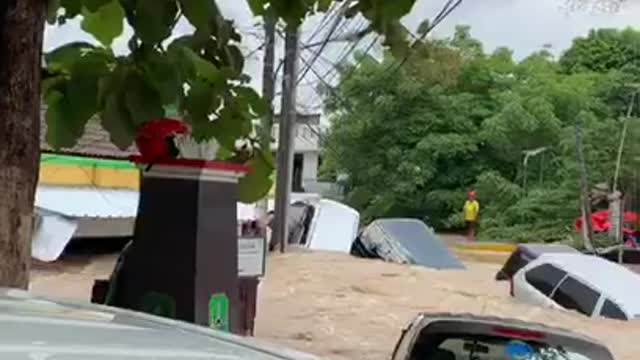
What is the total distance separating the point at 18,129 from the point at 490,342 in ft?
11.8

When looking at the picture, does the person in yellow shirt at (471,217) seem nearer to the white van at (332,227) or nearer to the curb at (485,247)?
the curb at (485,247)

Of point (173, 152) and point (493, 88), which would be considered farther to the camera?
point (493, 88)

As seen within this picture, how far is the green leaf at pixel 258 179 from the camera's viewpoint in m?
4.52

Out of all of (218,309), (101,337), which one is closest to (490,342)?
(218,309)

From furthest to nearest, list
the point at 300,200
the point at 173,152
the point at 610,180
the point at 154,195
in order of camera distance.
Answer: the point at 610,180 < the point at 300,200 < the point at 154,195 < the point at 173,152

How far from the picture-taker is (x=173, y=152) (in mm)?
5348

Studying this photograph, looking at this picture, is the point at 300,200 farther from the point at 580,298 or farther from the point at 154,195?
the point at 154,195

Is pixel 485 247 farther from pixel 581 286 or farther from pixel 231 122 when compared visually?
pixel 231 122

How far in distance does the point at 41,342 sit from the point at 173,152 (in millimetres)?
3867

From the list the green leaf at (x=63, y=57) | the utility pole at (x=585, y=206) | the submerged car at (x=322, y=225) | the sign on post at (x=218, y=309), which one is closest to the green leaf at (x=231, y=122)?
the green leaf at (x=63, y=57)

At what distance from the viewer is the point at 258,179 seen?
4.55 m

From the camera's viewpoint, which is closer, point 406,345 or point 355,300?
point 406,345

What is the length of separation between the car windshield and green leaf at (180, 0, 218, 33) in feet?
Result: 10.3

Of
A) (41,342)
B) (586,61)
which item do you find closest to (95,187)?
(41,342)
